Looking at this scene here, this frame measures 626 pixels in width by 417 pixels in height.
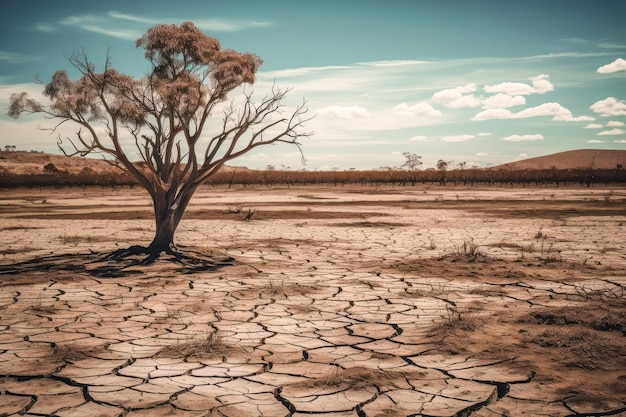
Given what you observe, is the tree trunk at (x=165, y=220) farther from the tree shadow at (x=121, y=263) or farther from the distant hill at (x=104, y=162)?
the distant hill at (x=104, y=162)

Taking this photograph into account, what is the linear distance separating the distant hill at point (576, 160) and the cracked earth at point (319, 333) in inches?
4632

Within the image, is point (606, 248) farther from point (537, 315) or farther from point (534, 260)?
point (537, 315)

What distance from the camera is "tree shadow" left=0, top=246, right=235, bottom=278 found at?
9281 millimetres

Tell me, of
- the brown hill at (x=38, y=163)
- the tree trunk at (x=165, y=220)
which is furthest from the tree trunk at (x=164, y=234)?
the brown hill at (x=38, y=163)

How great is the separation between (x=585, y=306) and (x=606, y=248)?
6.03 metres

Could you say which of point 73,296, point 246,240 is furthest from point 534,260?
point 73,296

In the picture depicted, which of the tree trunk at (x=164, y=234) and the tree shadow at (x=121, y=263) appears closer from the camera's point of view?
the tree shadow at (x=121, y=263)

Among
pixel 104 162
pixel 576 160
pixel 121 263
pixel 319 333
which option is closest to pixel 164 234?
pixel 121 263

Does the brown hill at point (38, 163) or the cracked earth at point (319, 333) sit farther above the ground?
the brown hill at point (38, 163)

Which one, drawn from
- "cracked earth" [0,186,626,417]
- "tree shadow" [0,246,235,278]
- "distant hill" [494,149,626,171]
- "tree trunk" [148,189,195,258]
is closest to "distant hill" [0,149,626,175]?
"distant hill" [494,149,626,171]

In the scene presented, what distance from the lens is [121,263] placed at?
10.0 m

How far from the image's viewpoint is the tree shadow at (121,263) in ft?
30.5

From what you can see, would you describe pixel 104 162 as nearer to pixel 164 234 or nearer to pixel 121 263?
pixel 164 234

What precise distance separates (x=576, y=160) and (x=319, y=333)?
137 meters
